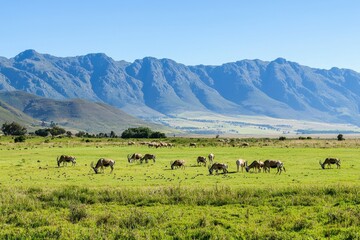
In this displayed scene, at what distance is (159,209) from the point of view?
95.6ft

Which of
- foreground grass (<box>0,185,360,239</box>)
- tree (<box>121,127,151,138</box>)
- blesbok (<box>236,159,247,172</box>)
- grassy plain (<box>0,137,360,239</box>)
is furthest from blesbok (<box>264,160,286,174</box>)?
tree (<box>121,127,151,138</box>)

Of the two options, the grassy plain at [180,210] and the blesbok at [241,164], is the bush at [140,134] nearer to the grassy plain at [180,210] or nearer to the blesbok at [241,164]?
the blesbok at [241,164]

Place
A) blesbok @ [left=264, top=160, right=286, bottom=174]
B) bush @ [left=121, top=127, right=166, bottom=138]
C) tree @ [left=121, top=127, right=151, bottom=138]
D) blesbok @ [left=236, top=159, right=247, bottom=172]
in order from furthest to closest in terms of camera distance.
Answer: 1. tree @ [left=121, top=127, right=151, bottom=138]
2. bush @ [left=121, top=127, right=166, bottom=138]
3. blesbok @ [left=236, top=159, right=247, bottom=172]
4. blesbok @ [left=264, top=160, right=286, bottom=174]

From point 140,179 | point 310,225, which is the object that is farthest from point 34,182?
point 310,225

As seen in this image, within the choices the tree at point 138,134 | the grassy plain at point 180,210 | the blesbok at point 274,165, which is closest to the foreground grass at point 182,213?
the grassy plain at point 180,210

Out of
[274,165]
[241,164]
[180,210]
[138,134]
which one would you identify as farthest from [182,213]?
[138,134]

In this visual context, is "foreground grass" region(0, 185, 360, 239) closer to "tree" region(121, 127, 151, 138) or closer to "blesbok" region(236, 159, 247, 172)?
"blesbok" region(236, 159, 247, 172)

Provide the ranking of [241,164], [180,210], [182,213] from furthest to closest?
[241,164] < [180,210] < [182,213]

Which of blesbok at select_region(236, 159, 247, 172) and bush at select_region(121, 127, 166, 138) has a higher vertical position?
bush at select_region(121, 127, 166, 138)

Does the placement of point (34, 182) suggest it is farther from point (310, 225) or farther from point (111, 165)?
point (310, 225)

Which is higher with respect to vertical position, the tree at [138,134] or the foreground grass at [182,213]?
the tree at [138,134]

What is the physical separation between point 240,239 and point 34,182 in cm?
2152

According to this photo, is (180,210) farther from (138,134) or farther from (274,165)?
(138,134)

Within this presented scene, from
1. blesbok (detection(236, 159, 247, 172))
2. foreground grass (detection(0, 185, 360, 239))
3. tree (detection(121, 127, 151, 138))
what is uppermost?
tree (detection(121, 127, 151, 138))
